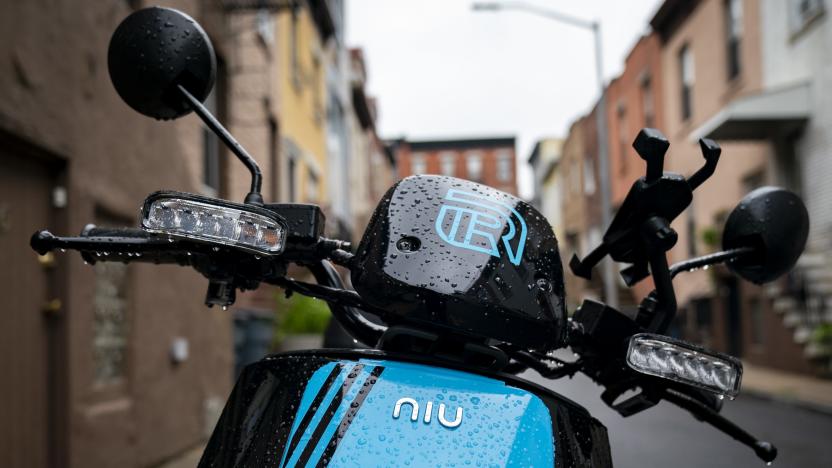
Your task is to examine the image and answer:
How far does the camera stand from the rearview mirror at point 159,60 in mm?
1941

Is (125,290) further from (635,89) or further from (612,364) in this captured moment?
(635,89)

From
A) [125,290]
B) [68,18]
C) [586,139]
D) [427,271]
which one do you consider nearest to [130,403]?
[125,290]

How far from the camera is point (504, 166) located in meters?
72.5

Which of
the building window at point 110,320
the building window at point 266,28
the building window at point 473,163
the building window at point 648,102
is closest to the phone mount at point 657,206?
the building window at point 110,320

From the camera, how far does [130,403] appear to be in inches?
285

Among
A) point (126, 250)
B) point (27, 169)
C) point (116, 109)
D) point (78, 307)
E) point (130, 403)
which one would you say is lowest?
point (130, 403)

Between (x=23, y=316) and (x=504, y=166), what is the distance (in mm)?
67786

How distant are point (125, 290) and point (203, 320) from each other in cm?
205

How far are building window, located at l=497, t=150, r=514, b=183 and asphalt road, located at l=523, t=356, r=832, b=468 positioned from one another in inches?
2381

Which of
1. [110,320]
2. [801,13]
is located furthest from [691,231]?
[110,320]

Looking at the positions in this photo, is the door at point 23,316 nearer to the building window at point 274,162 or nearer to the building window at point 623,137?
the building window at point 274,162

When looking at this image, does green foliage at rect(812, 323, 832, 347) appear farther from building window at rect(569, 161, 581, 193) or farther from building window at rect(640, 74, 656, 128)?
building window at rect(569, 161, 581, 193)

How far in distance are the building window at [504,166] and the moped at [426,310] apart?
7040 cm

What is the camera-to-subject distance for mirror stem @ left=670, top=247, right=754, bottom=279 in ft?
6.96
